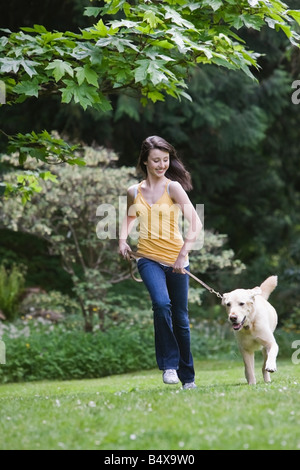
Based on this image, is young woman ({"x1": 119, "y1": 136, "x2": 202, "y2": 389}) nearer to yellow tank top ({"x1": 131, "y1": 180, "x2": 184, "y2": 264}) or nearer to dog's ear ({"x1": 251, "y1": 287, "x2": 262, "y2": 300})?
yellow tank top ({"x1": 131, "y1": 180, "x2": 184, "y2": 264})

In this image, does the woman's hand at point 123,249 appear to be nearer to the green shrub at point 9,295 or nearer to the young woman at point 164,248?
the young woman at point 164,248

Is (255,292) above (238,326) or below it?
above

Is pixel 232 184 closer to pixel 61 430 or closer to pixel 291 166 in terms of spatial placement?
pixel 291 166

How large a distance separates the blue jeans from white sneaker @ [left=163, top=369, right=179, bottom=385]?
0.14ft

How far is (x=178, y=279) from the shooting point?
5.94 metres

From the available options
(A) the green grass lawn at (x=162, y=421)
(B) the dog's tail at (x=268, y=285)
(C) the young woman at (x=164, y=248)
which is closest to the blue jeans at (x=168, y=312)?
(C) the young woman at (x=164, y=248)

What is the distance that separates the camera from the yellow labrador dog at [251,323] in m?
5.92

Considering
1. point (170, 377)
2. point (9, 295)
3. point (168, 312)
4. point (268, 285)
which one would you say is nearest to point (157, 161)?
point (168, 312)

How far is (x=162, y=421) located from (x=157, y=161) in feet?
7.67

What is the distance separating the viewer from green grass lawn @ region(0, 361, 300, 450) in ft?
13.2

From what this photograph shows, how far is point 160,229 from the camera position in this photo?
588 centimetres

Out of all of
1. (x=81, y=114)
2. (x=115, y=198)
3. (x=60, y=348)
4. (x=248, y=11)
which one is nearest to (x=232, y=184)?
(x=81, y=114)

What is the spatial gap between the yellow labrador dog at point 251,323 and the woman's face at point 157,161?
1172mm

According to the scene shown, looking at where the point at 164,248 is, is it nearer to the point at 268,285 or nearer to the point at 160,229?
the point at 160,229
